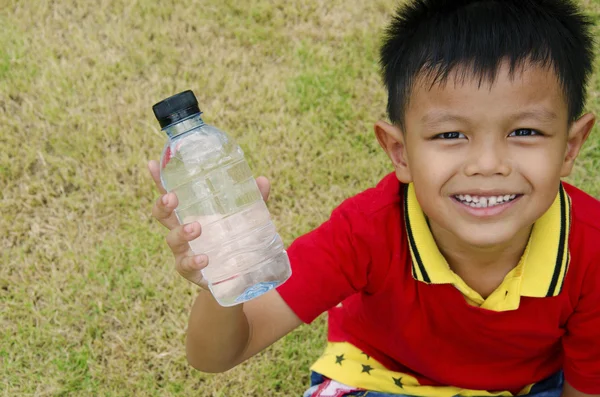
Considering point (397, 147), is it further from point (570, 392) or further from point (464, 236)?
point (570, 392)

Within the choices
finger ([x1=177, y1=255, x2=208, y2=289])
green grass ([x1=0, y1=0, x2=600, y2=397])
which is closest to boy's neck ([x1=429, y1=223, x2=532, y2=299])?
finger ([x1=177, y1=255, x2=208, y2=289])

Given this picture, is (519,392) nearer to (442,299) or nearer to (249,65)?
(442,299)

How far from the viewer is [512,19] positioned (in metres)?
1.51

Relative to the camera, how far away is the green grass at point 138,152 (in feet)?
8.41

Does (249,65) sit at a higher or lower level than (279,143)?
higher

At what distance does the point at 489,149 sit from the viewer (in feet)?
4.75

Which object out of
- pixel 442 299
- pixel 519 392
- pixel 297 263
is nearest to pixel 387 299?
pixel 442 299

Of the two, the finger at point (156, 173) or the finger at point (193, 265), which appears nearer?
the finger at point (193, 265)

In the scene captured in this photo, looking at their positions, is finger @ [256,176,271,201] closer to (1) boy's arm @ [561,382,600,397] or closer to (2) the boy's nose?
(2) the boy's nose

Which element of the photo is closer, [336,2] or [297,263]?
[297,263]

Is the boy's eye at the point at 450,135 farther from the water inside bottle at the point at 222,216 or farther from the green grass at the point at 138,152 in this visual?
the green grass at the point at 138,152

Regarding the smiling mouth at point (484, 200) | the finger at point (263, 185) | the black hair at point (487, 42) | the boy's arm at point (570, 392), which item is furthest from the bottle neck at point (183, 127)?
the boy's arm at point (570, 392)

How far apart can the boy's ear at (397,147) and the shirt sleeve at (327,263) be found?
17 cm

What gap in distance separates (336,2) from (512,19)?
227cm
